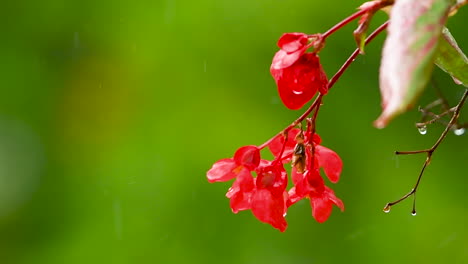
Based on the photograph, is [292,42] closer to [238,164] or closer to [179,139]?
[238,164]

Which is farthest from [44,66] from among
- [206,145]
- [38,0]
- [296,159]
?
[296,159]

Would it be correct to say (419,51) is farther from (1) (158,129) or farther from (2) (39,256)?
(2) (39,256)

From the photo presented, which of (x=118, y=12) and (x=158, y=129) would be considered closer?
(x=158, y=129)

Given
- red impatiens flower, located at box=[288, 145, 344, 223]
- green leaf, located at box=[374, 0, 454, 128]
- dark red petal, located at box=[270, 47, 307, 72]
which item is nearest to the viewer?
green leaf, located at box=[374, 0, 454, 128]

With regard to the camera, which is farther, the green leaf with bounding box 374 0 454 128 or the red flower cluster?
the red flower cluster

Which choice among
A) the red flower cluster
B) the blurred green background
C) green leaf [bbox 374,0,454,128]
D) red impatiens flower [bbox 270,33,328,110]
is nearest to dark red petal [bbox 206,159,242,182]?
the red flower cluster

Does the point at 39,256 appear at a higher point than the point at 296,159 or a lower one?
lower

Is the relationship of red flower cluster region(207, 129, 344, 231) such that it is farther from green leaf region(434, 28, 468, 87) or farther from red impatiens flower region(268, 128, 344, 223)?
green leaf region(434, 28, 468, 87)

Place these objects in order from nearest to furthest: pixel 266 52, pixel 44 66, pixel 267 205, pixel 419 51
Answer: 1. pixel 419 51
2. pixel 267 205
3. pixel 266 52
4. pixel 44 66
